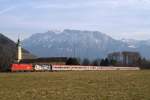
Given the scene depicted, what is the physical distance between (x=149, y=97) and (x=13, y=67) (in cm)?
7203

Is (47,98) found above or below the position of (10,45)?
below

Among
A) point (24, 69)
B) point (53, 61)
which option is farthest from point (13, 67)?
point (53, 61)

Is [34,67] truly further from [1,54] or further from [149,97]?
[149,97]

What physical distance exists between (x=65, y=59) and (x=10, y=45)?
97.4 feet

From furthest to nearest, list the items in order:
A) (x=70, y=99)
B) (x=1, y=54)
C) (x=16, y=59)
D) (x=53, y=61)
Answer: (x=53, y=61), (x=16, y=59), (x=1, y=54), (x=70, y=99)

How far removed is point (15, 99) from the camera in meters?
21.7

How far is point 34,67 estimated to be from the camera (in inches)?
3839

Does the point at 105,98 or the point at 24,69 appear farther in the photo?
the point at 24,69

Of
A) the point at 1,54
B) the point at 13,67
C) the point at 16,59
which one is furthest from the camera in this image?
the point at 16,59

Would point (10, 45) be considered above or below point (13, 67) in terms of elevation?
above

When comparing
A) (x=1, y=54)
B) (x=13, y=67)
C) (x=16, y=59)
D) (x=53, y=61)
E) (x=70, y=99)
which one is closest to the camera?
(x=70, y=99)

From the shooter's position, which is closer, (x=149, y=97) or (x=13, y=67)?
(x=149, y=97)

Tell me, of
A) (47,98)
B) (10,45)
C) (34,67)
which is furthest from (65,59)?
(47,98)

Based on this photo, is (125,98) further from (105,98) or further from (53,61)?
(53,61)
